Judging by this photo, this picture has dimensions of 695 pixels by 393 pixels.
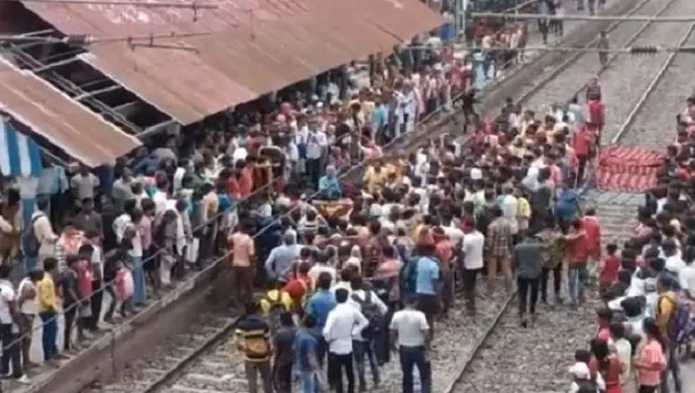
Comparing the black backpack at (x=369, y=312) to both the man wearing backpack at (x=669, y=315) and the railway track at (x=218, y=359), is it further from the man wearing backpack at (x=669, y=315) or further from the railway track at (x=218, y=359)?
the man wearing backpack at (x=669, y=315)

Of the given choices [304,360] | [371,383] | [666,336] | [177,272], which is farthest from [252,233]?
[666,336]

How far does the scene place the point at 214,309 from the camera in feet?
71.9

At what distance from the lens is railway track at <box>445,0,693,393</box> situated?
64.2 feet

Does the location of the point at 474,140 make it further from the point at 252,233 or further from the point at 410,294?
the point at 410,294

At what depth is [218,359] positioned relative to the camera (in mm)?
19984

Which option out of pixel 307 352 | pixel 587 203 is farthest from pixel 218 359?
pixel 587 203

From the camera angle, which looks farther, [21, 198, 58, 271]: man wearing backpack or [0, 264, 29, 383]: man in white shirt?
[21, 198, 58, 271]: man wearing backpack

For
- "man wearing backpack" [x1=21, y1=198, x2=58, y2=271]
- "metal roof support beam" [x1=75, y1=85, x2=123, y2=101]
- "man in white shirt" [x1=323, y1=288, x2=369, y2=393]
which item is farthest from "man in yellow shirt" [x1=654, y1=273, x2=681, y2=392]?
"metal roof support beam" [x1=75, y1=85, x2=123, y2=101]

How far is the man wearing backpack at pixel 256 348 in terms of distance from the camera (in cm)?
1662

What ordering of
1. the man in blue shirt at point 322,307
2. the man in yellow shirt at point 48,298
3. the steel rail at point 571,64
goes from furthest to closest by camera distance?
the steel rail at point 571,64, the man in yellow shirt at point 48,298, the man in blue shirt at point 322,307

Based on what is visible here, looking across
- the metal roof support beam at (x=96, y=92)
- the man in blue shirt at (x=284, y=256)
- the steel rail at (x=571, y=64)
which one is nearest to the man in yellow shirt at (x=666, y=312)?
the man in blue shirt at (x=284, y=256)

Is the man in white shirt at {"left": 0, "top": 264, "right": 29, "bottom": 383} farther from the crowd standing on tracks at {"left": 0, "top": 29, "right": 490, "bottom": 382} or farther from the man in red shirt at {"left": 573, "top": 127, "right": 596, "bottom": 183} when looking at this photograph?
the man in red shirt at {"left": 573, "top": 127, "right": 596, "bottom": 183}

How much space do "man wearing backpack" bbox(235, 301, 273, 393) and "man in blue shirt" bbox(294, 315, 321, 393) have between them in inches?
14.3

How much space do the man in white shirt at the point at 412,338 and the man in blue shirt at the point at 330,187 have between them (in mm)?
6335
